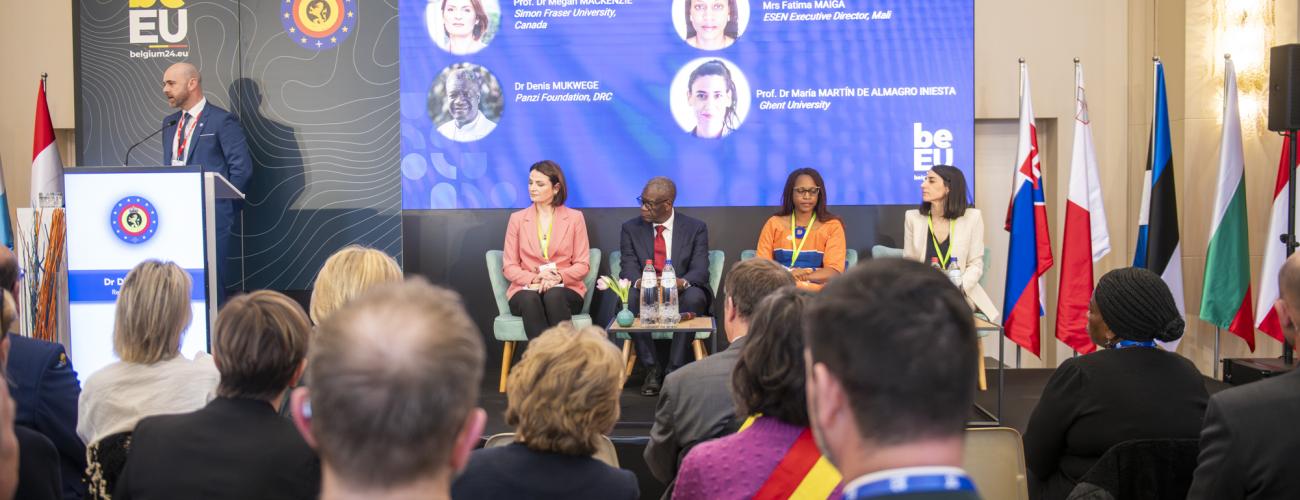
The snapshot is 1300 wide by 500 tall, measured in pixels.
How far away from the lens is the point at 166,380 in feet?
7.00

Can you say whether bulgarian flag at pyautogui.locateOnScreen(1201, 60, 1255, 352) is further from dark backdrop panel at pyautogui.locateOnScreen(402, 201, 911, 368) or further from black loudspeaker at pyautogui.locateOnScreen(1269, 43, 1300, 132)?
dark backdrop panel at pyautogui.locateOnScreen(402, 201, 911, 368)

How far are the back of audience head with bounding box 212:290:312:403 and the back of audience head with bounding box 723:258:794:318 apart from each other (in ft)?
3.86

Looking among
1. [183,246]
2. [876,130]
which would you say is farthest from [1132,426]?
[876,130]

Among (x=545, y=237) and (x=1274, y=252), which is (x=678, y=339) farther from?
(x=1274, y=252)

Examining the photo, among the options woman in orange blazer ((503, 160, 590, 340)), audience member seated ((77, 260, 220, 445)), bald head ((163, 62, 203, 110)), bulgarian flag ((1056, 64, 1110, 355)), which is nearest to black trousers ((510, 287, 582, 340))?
woman in orange blazer ((503, 160, 590, 340))

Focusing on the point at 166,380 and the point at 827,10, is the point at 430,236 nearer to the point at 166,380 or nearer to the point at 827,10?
the point at 827,10

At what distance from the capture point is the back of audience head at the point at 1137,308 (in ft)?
7.41

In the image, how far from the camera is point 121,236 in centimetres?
376

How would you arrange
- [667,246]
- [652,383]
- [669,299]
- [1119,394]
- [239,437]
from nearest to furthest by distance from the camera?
1. [239,437]
2. [1119,394]
3. [669,299]
4. [652,383]
5. [667,246]

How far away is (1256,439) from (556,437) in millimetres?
1211

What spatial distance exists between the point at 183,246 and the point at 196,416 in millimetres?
2486

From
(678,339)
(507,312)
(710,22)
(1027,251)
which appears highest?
(710,22)

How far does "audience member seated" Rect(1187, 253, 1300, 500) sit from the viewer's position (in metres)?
1.69

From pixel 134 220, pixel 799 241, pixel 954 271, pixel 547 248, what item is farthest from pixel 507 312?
pixel 954 271
